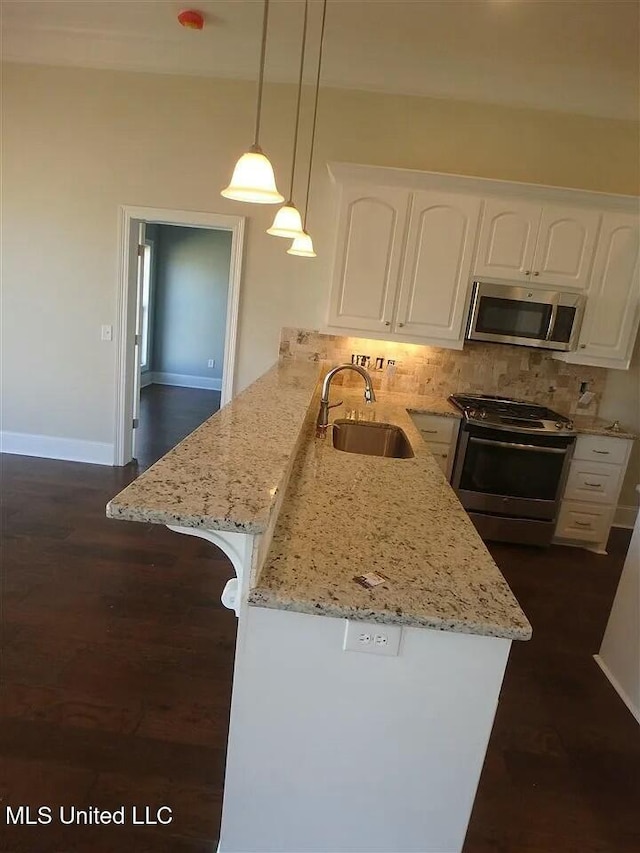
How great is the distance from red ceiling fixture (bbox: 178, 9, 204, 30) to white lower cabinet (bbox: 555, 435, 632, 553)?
11.8 ft

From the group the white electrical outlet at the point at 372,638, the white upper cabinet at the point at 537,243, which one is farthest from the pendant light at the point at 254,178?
the white upper cabinet at the point at 537,243

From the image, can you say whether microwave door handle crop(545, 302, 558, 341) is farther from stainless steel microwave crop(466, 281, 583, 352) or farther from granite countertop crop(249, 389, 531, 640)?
granite countertop crop(249, 389, 531, 640)

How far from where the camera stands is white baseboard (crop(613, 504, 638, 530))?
424 centimetres

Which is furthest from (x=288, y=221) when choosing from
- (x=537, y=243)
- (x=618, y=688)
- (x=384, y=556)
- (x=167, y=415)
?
(x=167, y=415)

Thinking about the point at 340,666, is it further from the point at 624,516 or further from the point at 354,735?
the point at 624,516

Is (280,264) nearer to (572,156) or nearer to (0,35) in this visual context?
(572,156)

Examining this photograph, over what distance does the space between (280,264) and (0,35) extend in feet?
8.02

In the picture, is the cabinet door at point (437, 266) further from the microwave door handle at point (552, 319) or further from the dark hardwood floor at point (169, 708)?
the dark hardwood floor at point (169, 708)

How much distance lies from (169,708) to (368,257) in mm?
2873

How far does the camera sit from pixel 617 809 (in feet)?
5.65

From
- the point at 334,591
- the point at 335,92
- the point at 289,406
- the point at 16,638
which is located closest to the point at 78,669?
the point at 16,638

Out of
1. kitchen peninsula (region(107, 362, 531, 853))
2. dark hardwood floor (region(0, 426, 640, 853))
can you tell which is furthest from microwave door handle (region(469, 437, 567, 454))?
kitchen peninsula (region(107, 362, 531, 853))

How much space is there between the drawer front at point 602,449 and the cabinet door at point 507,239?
1179mm

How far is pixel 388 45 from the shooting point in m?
3.38
